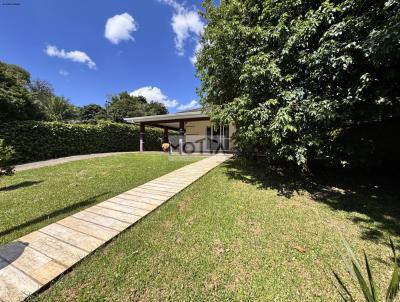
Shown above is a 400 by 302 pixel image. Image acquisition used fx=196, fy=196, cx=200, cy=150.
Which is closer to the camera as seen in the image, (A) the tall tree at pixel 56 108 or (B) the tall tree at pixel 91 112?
(A) the tall tree at pixel 56 108

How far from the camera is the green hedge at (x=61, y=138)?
33.0ft

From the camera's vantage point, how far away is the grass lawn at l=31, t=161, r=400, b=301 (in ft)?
7.37

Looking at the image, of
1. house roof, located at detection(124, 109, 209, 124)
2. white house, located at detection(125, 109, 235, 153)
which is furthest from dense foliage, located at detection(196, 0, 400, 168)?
white house, located at detection(125, 109, 235, 153)

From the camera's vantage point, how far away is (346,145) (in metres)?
5.27

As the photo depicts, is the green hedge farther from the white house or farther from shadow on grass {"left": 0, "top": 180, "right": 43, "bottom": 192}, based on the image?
shadow on grass {"left": 0, "top": 180, "right": 43, "bottom": 192}

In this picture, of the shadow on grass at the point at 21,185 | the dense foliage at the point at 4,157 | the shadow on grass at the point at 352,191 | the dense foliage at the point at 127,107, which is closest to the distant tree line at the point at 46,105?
the dense foliage at the point at 127,107

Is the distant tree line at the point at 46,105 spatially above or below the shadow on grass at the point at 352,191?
above

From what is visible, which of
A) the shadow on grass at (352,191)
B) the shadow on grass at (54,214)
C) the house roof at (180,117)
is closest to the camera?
the shadow on grass at (54,214)

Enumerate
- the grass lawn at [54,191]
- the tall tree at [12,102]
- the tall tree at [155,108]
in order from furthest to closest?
the tall tree at [155,108]
the tall tree at [12,102]
the grass lawn at [54,191]

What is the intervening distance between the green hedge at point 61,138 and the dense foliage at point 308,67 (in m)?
10.5

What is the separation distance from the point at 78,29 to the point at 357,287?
19.5 meters

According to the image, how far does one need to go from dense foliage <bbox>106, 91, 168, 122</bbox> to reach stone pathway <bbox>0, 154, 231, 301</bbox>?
39745mm

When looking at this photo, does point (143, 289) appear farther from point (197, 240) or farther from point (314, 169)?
point (314, 169)

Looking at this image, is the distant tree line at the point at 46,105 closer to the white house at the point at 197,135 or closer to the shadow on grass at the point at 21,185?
the white house at the point at 197,135
